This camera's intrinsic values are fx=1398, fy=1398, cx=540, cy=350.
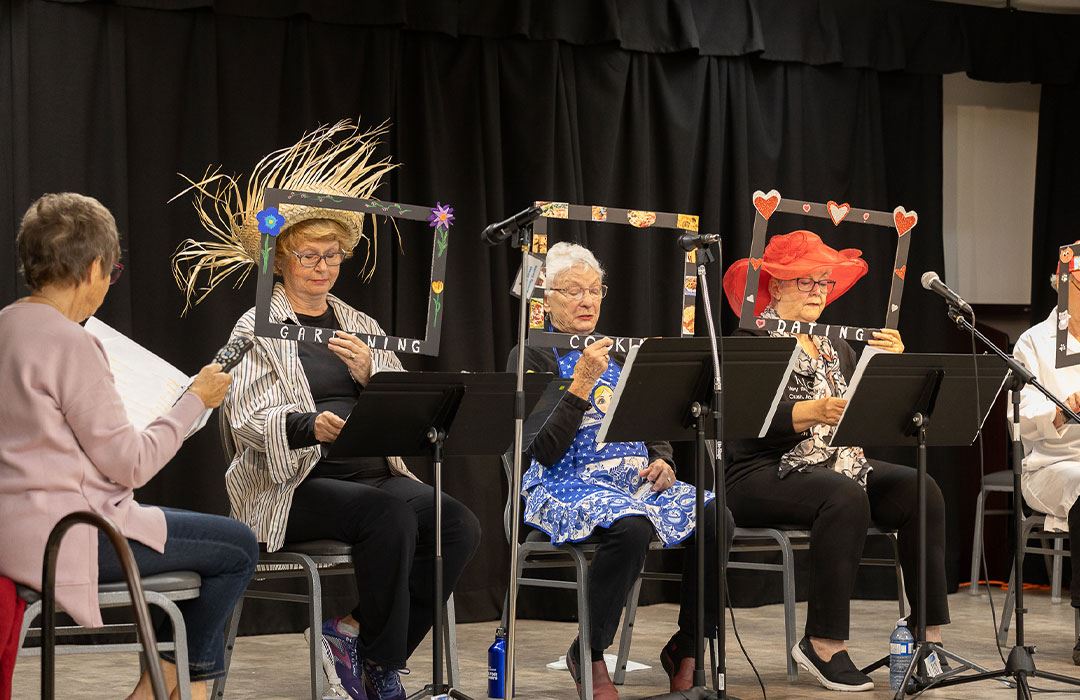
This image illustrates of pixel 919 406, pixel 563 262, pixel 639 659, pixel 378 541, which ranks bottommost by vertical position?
pixel 639 659

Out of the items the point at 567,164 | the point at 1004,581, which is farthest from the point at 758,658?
the point at 1004,581

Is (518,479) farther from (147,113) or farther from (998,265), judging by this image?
(998,265)

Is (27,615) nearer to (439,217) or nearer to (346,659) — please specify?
(346,659)

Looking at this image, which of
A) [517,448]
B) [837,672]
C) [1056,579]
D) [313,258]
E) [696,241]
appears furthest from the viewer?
[1056,579]

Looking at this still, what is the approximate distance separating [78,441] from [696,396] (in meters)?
1.48

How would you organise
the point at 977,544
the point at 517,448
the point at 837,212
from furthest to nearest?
the point at 977,544 → the point at 837,212 → the point at 517,448

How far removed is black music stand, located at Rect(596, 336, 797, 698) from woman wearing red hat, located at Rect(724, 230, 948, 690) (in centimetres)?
53

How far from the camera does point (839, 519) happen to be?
4.07 m

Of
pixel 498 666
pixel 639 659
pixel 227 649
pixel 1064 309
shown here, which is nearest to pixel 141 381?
pixel 227 649

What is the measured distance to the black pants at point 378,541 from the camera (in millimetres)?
3469

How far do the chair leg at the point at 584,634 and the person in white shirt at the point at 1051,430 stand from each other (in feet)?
6.27

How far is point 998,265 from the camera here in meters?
6.96

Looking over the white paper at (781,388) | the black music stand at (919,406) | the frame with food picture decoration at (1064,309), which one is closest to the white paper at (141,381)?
the white paper at (781,388)

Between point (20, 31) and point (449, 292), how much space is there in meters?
1.80
